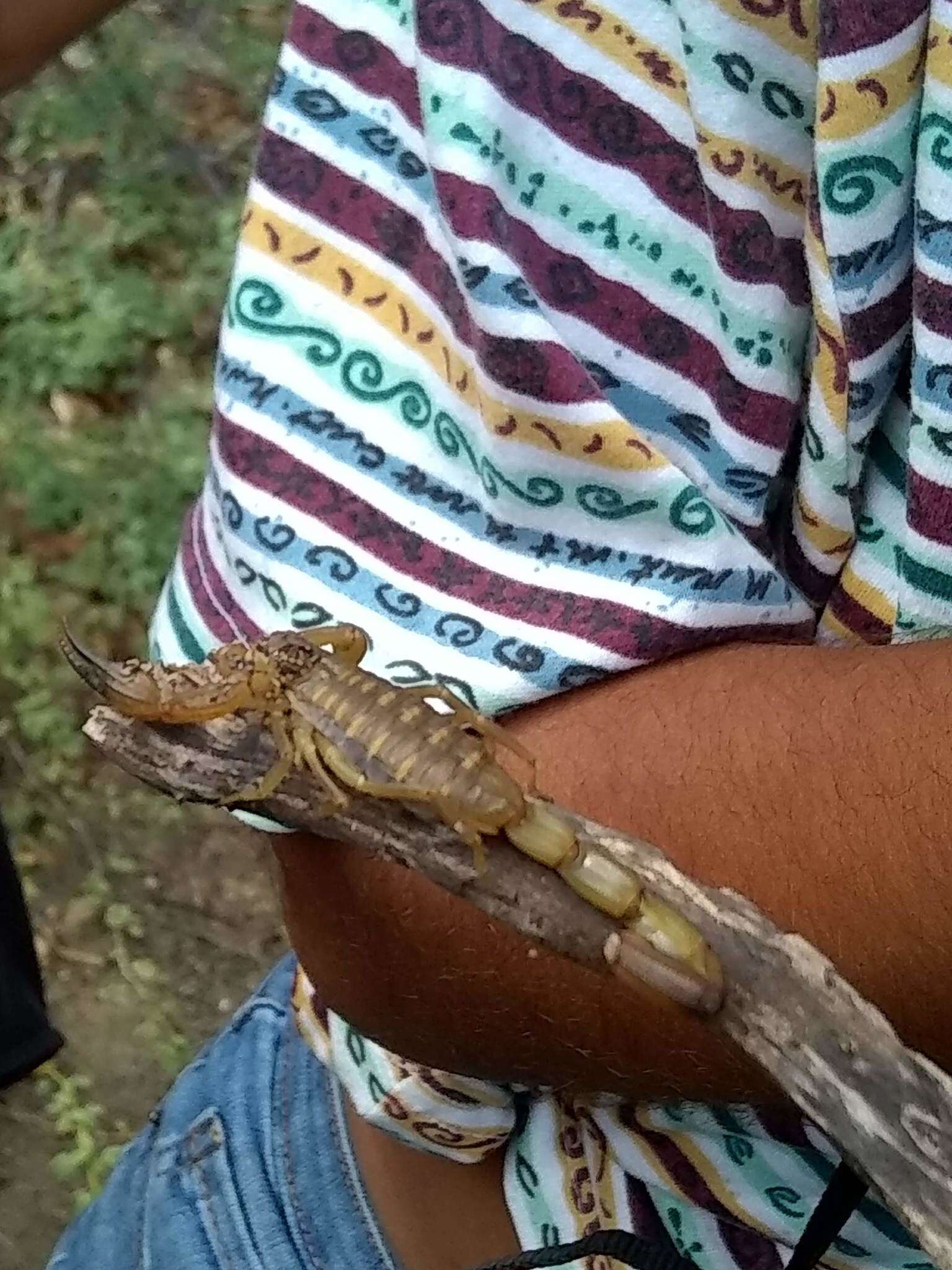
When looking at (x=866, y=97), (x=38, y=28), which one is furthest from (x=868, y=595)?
(x=38, y=28)

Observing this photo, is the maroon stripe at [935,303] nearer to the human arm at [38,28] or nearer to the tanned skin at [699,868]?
the tanned skin at [699,868]

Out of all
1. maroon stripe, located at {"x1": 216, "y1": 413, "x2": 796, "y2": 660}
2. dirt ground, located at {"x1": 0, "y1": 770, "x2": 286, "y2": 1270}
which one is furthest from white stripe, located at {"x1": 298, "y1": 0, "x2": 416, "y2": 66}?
dirt ground, located at {"x1": 0, "y1": 770, "x2": 286, "y2": 1270}

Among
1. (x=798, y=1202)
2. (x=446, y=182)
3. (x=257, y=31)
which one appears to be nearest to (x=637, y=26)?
(x=446, y=182)

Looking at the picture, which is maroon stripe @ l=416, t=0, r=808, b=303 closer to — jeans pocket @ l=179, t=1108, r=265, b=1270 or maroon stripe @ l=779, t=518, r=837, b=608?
maroon stripe @ l=779, t=518, r=837, b=608

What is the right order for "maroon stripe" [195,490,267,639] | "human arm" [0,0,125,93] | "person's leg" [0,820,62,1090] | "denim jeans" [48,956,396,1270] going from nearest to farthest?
"maroon stripe" [195,490,267,639] → "denim jeans" [48,956,396,1270] → "human arm" [0,0,125,93] → "person's leg" [0,820,62,1090]

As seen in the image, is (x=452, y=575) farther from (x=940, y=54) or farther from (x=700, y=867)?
(x=940, y=54)

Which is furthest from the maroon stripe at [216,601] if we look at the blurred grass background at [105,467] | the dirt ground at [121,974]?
the blurred grass background at [105,467]
